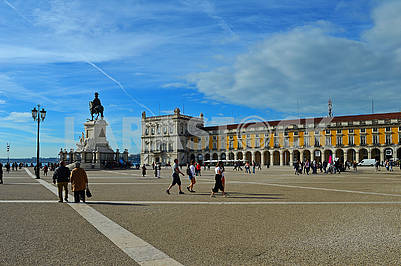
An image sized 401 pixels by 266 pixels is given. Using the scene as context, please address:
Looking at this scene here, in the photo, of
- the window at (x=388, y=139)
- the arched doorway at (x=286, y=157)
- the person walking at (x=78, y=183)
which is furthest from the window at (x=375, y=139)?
A: the person walking at (x=78, y=183)

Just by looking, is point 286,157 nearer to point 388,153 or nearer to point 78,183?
point 388,153

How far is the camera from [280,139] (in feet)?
211

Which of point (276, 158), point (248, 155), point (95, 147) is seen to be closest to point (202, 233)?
point (95, 147)

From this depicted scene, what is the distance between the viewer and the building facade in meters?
55.5

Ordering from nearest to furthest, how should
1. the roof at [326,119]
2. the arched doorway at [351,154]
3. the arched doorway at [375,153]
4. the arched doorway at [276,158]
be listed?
the arched doorway at [375,153] < the roof at [326,119] < the arched doorway at [351,154] < the arched doorway at [276,158]

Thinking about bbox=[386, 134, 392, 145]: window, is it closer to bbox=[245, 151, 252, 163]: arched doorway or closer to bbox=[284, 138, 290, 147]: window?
bbox=[284, 138, 290, 147]: window

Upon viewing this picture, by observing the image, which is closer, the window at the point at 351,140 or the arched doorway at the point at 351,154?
the window at the point at 351,140

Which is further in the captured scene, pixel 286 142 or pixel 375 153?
pixel 286 142

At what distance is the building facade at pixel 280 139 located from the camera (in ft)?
182

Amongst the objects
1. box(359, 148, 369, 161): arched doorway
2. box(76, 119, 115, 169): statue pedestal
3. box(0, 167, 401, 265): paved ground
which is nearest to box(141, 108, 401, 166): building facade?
box(359, 148, 369, 161): arched doorway

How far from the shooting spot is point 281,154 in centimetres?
6372

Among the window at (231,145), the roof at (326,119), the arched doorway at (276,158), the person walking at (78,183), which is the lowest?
the arched doorway at (276,158)

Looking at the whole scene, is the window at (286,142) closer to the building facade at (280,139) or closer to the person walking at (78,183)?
the building facade at (280,139)

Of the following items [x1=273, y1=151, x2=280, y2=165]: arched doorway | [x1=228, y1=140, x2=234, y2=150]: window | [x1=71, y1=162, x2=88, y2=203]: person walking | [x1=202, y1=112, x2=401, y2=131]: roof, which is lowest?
[x1=273, y1=151, x2=280, y2=165]: arched doorway
